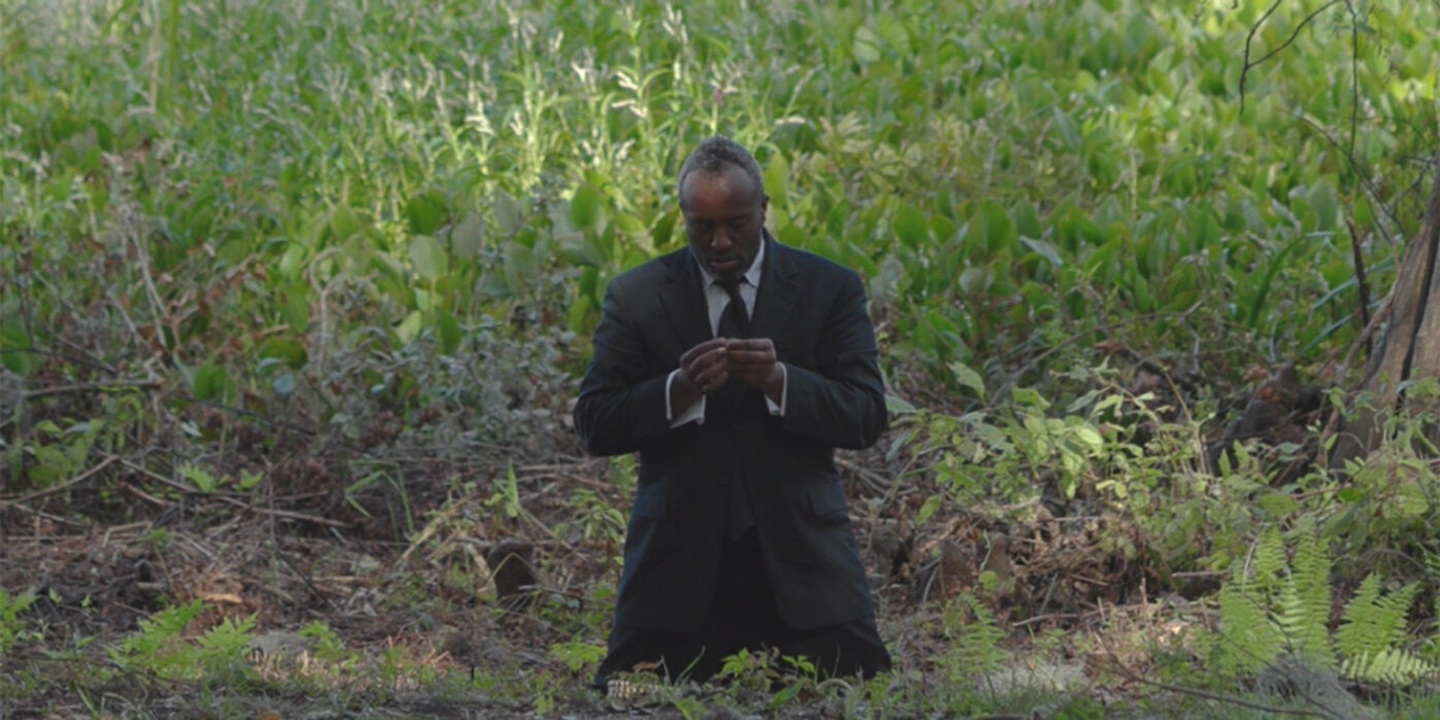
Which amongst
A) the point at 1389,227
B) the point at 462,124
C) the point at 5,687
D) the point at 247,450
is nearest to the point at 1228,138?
the point at 1389,227

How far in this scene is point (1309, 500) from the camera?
231 inches

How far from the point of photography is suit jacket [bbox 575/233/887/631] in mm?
4703

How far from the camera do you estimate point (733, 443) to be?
4.71 meters

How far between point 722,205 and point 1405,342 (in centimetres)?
265

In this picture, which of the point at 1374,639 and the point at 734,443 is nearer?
the point at 1374,639

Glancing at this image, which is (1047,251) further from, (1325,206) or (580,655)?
(580,655)

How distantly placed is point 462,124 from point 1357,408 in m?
5.98

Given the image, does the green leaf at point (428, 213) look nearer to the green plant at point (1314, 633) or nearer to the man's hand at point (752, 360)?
the man's hand at point (752, 360)

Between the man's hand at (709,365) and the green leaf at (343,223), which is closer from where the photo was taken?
the man's hand at (709,365)

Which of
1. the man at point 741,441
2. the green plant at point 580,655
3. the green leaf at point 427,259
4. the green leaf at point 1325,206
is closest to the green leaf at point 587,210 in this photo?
the green leaf at point 427,259

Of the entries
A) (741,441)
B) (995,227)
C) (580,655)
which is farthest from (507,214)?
(741,441)

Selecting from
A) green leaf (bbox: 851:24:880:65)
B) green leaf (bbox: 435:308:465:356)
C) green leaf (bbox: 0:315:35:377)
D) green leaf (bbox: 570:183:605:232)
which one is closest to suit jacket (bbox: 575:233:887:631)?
green leaf (bbox: 435:308:465:356)

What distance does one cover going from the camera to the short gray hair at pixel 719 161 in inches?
177

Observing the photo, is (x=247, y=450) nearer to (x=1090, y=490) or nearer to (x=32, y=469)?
(x=32, y=469)
